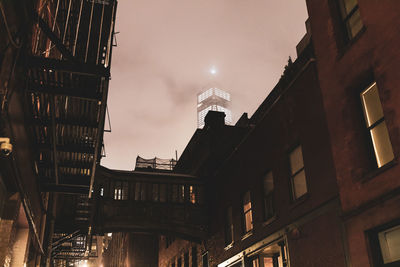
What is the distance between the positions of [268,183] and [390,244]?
23.0ft

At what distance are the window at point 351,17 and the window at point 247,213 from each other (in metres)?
8.54

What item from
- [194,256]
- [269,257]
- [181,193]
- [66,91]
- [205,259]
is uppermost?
[181,193]

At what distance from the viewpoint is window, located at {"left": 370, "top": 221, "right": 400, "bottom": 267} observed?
844cm

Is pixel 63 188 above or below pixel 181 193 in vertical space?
below

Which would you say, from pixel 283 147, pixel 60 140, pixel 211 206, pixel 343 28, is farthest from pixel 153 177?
pixel 343 28

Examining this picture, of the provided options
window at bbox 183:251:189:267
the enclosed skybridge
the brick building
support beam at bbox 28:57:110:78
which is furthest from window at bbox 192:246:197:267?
support beam at bbox 28:57:110:78

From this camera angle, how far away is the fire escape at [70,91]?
27.5 feet

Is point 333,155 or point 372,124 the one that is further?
point 333,155

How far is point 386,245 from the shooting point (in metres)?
8.79

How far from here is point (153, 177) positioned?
23.5m

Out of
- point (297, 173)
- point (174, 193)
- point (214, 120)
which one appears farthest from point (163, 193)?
point (297, 173)

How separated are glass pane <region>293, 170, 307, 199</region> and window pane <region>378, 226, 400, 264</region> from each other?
3897 mm

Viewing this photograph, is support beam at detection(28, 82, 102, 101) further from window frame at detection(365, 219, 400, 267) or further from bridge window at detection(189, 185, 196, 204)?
bridge window at detection(189, 185, 196, 204)

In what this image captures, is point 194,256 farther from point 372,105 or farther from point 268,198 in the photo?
point 372,105
